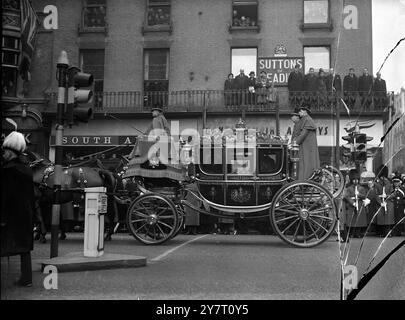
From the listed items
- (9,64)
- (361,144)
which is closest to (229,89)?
(361,144)

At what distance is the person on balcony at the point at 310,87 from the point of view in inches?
263

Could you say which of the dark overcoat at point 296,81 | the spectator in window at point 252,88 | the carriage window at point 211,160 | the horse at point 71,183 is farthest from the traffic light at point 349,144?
the horse at point 71,183

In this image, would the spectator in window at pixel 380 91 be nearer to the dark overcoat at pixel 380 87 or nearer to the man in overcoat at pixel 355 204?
the dark overcoat at pixel 380 87

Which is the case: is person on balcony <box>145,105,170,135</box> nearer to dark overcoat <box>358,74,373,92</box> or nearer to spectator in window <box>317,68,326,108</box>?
spectator in window <box>317,68,326,108</box>

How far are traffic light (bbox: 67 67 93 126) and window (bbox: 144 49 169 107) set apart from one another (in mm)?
1102

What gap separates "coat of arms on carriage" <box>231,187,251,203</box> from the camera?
7344 mm

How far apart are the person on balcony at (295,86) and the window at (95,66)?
244 centimetres

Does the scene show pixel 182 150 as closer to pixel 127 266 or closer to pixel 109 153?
pixel 109 153

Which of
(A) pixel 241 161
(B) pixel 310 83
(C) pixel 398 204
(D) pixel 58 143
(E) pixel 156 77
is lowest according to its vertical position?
(C) pixel 398 204

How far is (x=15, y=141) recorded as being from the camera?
3.98 m

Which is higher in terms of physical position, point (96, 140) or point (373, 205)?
point (96, 140)

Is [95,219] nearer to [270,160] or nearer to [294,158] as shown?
[270,160]

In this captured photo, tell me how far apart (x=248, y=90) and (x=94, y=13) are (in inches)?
147

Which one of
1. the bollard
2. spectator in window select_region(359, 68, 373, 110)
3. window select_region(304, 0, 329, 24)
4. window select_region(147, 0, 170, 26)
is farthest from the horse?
spectator in window select_region(359, 68, 373, 110)
